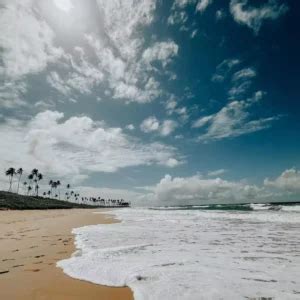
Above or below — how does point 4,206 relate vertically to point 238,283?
above

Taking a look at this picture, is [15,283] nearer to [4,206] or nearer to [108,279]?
[108,279]

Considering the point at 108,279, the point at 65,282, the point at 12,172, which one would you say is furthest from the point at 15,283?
the point at 12,172

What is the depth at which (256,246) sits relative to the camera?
8.97m

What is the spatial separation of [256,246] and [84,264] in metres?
5.68

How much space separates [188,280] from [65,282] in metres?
2.26

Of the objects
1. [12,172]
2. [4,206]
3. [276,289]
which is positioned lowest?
[276,289]

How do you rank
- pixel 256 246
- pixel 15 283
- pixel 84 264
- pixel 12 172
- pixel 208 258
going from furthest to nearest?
pixel 12 172 < pixel 256 246 < pixel 208 258 < pixel 84 264 < pixel 15 283

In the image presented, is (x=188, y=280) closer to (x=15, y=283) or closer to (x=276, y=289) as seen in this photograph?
(x=276, y=289)

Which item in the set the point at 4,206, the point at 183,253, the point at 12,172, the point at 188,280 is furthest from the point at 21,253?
the point at 12,172

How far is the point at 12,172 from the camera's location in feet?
415

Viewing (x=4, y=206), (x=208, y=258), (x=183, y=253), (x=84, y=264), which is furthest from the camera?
(x=4, y=206)

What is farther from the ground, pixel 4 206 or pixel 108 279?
pixel 4 206

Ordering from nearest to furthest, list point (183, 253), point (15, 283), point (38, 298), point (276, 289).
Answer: point (38, 298) < point (276, 289) < point (15, 283) < point (183, 253)

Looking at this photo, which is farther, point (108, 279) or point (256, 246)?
point (256, 246)
